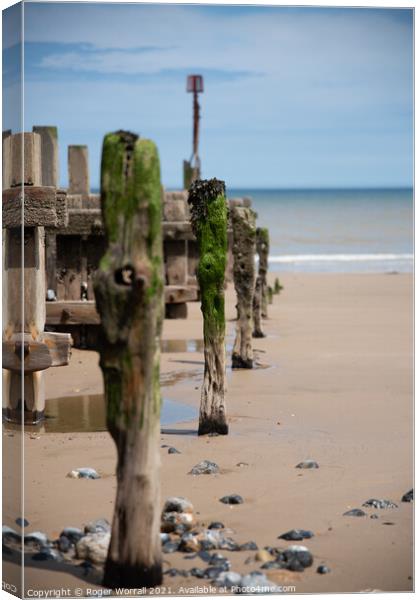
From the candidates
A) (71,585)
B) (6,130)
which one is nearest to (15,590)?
(71,585)

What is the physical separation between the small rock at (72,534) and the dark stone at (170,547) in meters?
0.48

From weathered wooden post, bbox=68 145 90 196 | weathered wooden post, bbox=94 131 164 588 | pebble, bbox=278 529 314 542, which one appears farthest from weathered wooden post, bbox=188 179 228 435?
weathered wooden post, bbox=68 145 90 196

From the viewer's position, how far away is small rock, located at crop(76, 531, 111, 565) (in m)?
5.83

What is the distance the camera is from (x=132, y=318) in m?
5.17

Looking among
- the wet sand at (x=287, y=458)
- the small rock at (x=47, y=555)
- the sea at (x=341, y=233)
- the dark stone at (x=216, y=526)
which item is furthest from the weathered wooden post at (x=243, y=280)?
the small rock at (x=47, y=555)

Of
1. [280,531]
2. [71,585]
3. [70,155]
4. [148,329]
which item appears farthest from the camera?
[70,155]

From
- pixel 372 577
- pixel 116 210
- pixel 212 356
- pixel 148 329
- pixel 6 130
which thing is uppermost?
pixel 6 130

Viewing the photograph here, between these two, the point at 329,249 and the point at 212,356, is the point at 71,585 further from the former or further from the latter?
the point at 329,249

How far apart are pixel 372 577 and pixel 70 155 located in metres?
12.2

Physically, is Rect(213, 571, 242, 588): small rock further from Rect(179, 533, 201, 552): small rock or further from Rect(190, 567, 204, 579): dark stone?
Rect(179, 533, 201, 552): small rock

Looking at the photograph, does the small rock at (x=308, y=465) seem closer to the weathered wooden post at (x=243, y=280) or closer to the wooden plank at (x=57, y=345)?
the wooden plank at (x=57, y=345)

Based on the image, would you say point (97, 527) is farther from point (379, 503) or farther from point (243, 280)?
point (243, 280)

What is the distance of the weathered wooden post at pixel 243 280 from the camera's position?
1315cm

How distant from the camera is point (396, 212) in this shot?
7312 centimetres
